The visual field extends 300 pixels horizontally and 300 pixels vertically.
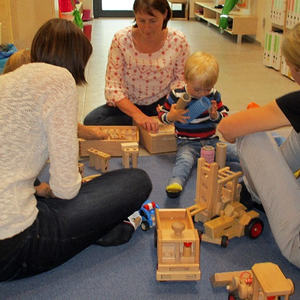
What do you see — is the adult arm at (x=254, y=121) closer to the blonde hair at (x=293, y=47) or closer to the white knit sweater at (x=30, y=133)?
the blonde hair at (x=293, y=47)

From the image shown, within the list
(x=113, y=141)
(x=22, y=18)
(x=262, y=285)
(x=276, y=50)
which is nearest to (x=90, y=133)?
(x=113, y=141)

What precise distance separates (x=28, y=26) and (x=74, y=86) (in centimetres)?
201

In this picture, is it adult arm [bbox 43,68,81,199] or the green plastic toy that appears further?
the green plastic toy

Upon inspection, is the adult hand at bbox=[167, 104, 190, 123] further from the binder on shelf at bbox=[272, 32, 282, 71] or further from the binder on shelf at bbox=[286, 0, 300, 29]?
the binder on shelf at bbox=[272, 32, 282, 71]

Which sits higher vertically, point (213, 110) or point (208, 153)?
point (213, 110)

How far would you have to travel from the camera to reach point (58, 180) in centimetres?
107

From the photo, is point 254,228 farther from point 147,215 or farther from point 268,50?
point 268,50

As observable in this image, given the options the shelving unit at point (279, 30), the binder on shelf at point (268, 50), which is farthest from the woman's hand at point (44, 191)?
the binder on shelf at point (268, 50)

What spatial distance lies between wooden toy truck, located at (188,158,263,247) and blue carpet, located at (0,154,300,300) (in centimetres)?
3

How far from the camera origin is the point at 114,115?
219 cm

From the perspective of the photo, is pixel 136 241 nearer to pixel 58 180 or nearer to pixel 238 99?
pixel 58 180

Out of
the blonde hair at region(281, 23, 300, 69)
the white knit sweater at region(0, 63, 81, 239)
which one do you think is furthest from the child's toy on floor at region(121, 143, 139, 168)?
the blonde hair at region(281, 23, 300, 69)

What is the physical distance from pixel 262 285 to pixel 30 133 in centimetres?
61

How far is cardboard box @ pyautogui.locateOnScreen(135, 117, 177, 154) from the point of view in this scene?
1982 mm
